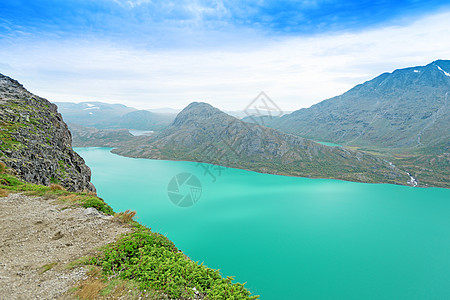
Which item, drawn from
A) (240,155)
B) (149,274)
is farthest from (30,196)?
(240,155)

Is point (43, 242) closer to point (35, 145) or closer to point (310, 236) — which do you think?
point (35, 145)

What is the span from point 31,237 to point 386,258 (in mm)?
49488

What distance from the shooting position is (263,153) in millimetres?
149250

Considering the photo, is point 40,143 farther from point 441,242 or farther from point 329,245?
point 441,242

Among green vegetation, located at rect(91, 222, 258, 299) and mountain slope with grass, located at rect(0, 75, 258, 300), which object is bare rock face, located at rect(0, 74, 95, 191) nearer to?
mountain slope with grass, located at rect(0, 75, 258, 300)

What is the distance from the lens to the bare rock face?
71.1 feet

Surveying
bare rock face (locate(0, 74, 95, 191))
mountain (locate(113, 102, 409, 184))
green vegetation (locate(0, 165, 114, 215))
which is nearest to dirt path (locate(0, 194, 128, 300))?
green vegetation (locate(0, 165, 114, 215))

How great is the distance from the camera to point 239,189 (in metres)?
79.8

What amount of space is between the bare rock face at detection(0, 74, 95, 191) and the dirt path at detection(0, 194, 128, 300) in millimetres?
9023

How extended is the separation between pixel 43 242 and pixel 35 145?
21581 millimetres

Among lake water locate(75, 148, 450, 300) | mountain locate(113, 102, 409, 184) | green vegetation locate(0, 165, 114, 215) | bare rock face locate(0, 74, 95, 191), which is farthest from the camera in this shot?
mountain locate(113, 102, 409, 184)

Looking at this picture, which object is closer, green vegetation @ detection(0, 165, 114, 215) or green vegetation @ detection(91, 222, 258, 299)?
green vegetation @ detection(91, 222, 258, 299)

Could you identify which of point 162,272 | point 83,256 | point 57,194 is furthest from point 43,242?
point 57,194

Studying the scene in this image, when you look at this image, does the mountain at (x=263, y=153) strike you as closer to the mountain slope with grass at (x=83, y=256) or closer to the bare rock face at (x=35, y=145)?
the bare rock face at (x=35, y=145)
